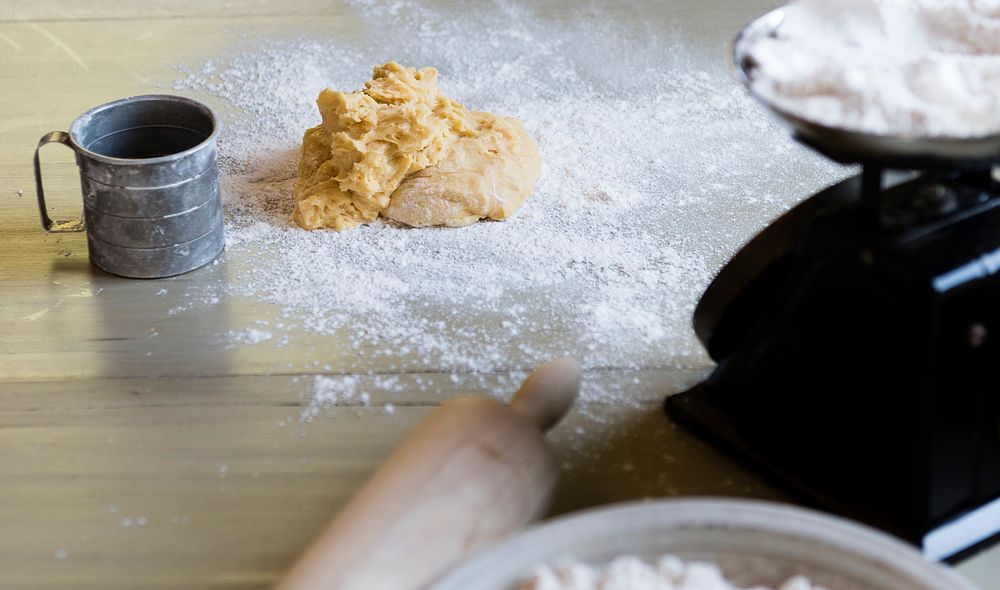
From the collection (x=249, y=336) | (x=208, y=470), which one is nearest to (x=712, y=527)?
(x=208, y=470)

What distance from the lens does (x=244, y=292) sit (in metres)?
1.55

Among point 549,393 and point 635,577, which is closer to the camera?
point 635,577

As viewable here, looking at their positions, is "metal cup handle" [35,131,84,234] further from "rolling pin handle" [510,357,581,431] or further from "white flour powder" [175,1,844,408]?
"rolling pin handle" [510,357,581,431]

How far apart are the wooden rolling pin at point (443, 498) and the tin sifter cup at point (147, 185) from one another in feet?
2.08

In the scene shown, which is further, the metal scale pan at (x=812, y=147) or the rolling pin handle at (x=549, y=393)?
the rolling pin handle at (x=549, y=393)

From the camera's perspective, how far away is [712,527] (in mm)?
889

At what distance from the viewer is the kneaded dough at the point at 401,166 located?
166cm

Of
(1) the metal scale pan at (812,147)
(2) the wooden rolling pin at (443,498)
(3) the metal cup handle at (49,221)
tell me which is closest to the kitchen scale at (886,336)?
(1) the metal scale pan at (812,147)

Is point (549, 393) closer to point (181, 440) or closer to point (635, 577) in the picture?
point (635, 577)

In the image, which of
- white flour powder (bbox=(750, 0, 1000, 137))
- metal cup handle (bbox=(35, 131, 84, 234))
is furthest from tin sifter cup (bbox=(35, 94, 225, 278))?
white flour powder (bbox=(750, 0, 1000, 137))

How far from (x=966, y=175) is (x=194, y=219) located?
1.00 m

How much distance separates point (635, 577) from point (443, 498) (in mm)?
187

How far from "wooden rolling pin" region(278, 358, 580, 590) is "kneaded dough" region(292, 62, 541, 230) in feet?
1.98

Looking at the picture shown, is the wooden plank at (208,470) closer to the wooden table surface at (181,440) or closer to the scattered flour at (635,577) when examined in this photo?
the wooden table surface at (181,440)
